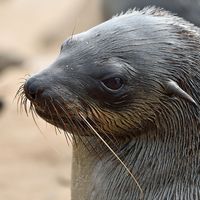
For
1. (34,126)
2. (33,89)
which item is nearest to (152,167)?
(33,89)

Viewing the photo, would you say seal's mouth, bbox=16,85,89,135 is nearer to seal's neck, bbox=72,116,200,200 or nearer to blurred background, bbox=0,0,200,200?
seal's neck, bbox=72,116,200,200

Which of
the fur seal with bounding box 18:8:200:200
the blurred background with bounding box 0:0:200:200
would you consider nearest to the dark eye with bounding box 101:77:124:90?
the fur seal with bounding box 18:8:200:200

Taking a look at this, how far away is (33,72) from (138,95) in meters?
3.99

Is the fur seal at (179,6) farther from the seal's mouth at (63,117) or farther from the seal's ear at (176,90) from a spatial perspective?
the seal's mouth at (63,117)

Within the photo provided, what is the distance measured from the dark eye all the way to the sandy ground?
98 centimetres

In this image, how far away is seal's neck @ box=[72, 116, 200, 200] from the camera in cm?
290

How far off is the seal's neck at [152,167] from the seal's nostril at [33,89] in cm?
33

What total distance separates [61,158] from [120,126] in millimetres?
3455

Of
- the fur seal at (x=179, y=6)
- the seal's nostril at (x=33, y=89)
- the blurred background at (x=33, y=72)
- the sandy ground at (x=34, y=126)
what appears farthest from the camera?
the sandy ground at (x=34, y=126)

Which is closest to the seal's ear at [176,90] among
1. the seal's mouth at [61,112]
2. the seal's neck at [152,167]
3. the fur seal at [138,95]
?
the fur seal at [138,95]

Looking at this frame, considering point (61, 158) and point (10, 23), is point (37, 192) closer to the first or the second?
point (61, 158)

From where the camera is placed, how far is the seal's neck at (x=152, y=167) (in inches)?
114

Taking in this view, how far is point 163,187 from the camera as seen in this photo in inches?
117

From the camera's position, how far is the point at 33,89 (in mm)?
2824
